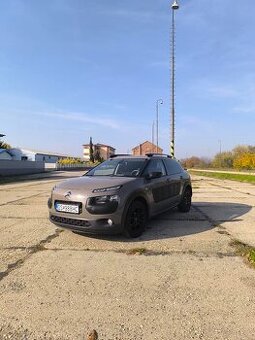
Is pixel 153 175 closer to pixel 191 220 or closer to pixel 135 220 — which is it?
pixel 135 220

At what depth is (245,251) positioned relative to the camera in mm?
5707

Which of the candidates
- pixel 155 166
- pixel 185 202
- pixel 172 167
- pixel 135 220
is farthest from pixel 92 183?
pixel 185 202

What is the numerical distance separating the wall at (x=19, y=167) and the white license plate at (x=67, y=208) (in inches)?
1084

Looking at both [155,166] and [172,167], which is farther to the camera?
[172,167]

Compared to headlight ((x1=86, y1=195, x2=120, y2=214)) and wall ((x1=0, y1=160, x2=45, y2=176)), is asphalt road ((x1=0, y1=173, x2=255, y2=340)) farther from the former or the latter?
wall ((x1=0, y1=160, x2=45, y2=176))

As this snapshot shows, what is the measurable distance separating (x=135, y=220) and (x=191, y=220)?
2347 mm

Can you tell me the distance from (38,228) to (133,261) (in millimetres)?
3034

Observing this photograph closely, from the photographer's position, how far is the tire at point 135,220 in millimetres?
6375

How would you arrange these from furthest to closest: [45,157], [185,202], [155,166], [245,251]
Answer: [45,157]
[185,202]
[155,166]
[245,251]

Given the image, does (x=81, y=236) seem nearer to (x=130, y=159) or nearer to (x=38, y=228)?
(x=38, y=228)

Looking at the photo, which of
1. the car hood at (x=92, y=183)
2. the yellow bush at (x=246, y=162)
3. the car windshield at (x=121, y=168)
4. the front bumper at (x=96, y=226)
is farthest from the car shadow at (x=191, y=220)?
the yellow bush at (x=246, y=162)

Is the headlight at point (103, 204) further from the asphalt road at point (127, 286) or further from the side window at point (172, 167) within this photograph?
the side window at point (172, 167)

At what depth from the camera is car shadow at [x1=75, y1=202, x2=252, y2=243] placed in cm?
685

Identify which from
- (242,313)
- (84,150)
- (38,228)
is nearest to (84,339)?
(242,313)
